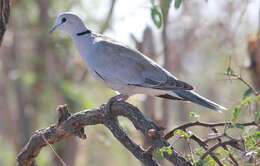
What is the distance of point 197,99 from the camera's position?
3.30 metres

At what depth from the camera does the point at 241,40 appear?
831 cm

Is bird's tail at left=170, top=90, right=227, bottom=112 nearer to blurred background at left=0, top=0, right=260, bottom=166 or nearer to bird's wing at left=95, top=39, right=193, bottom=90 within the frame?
bird's wing at left=95, top=39, right=193, bottom=90

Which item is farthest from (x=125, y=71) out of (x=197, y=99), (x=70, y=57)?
(x=70, y=57)

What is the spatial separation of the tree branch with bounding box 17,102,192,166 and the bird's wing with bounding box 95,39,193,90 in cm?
57


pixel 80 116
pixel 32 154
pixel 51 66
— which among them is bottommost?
pixel 51 66

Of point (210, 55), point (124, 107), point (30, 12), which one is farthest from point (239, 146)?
point (210, 55)

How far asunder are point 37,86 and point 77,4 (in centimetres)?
221

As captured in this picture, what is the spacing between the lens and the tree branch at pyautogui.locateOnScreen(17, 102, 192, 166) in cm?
254

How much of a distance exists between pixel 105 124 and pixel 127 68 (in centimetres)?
80

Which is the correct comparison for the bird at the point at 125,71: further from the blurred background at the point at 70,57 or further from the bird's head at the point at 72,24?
the blurred background at the point at 70,57

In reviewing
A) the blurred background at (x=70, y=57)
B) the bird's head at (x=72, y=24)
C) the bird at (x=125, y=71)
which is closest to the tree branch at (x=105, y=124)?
the bird at (x=125, y=71)

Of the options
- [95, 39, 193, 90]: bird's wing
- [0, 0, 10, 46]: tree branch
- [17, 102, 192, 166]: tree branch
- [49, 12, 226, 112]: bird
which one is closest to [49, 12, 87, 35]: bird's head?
[49, 12, 226, 112]: bird

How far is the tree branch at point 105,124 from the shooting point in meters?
2.54

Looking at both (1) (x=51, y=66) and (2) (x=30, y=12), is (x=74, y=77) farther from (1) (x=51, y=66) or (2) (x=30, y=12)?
(2) (x=30, y=12)
